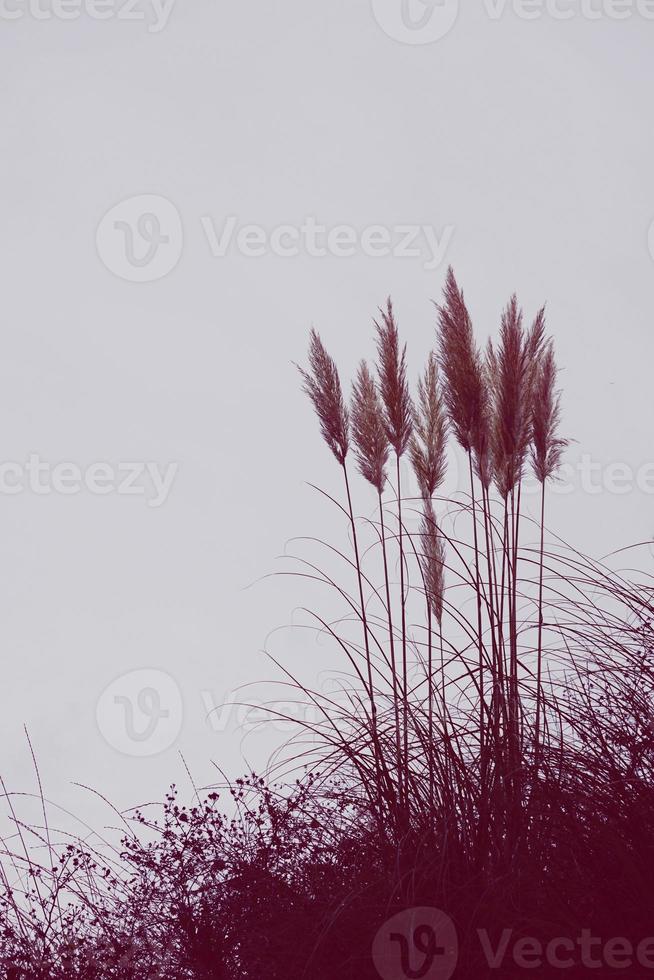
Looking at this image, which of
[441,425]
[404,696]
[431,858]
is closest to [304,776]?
[404,696]

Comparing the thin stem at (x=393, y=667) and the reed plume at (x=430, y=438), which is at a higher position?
A: the reed plume at (x=430, y=438)

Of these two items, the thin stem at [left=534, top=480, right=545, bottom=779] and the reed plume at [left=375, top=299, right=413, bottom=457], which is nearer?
the thin stem at [left=534, top=480, right=545, bottom=779]

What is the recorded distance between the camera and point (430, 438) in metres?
3.83

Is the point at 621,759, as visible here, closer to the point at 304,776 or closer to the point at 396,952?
the point at 396,952

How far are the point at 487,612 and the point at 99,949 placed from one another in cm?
168

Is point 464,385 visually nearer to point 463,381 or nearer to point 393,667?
point 463,381

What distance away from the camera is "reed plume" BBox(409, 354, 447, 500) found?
12.3 feet

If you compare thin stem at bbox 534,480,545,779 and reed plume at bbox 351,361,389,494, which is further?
reed plume at bbox 351,361,389,494

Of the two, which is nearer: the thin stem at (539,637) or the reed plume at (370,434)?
the thin stem at (539,637)

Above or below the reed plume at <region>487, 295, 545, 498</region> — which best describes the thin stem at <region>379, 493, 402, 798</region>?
below

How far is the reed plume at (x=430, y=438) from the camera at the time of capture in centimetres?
376

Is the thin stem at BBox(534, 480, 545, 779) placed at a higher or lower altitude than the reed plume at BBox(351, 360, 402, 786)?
lower

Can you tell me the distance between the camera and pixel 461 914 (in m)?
2.41

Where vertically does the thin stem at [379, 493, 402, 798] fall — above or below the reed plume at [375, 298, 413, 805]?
below
